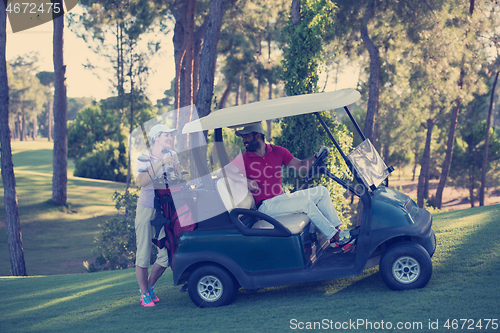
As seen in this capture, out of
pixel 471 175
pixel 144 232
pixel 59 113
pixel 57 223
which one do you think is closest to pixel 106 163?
pixel 59 113

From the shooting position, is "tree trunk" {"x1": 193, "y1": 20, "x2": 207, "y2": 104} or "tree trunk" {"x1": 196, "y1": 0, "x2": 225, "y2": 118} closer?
"tree trunk" {"x1": 196, "y1": 0, "x2": 225, "y2": 118}

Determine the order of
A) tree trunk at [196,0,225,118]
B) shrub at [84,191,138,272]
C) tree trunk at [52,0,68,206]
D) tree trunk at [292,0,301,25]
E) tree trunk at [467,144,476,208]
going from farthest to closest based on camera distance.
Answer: tree trunk at [467,144,476,208] < tree trunk at [52,0,68,206] < tree trunk at [196,0,225,118] < shrub at [84,191,138,272] < tree trunk at [292,0,301,25]

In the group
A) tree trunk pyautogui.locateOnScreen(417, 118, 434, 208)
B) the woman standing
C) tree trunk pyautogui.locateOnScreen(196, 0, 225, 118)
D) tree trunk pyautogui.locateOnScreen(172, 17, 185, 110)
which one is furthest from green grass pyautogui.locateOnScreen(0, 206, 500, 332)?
tree trunk pyautogui.locateOnScreen(417, 118, 434, 208)

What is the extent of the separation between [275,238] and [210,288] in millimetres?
914

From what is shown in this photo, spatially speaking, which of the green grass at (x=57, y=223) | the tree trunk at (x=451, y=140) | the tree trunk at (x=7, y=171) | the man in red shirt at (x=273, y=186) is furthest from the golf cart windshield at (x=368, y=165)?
the tree trunk at (x=451, y=140)

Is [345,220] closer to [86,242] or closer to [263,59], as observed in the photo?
[86,242]

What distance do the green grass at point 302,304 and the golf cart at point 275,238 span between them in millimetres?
238

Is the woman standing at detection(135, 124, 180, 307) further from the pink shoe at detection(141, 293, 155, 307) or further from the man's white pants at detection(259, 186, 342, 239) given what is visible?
the man's white pants at detection(259, 186, 342, 239)

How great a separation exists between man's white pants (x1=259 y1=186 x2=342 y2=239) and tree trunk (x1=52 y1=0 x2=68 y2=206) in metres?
15.5

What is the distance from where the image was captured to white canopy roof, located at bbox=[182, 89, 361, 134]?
4.12m

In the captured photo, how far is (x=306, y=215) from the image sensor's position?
4551 mm

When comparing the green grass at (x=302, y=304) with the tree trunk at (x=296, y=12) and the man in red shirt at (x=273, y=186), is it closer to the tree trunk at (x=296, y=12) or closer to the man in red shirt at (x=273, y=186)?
the man in red shirt at (x=273, y=186)

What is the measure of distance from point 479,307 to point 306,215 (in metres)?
1.79

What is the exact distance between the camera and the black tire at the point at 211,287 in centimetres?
439
